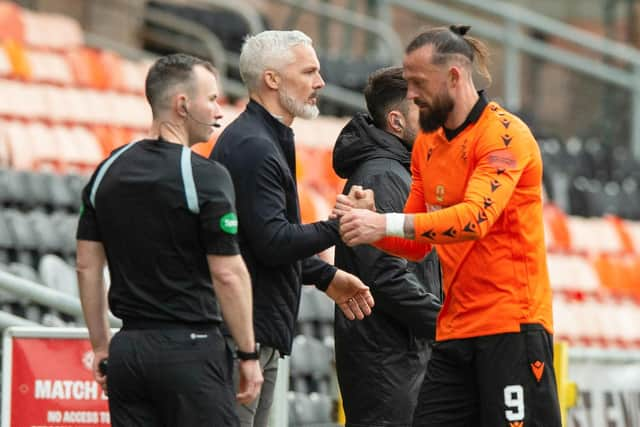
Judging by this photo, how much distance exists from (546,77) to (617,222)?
776 cm

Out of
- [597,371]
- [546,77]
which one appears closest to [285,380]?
[597,371]

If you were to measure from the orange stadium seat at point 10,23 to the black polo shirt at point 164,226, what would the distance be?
956 centimetres

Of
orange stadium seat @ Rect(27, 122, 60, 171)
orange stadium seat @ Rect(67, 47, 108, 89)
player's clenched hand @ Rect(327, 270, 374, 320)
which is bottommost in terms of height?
player's clenched hand @ Rect(327, 270, 374, 320)

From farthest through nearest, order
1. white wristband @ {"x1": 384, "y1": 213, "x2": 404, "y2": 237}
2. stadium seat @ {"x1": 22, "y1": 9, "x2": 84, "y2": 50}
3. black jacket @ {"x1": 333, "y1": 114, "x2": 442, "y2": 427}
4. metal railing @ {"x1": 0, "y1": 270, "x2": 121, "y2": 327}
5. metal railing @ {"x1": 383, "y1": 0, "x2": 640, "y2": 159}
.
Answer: metal railing @ {"x1": 383, "y1": 0, "x2": 640, "y2": 159} < stadium seat @ {"x1": 22, "y1": 9, "x2": 84, "y2": 50} < metal railing @ {"x1": 0, "y1": 270, "x2": 121, "y2": 327} < black jacket @ {"x1": 333, "y1": 114, "x2": 442, "y2": 427} < white wristband @ {"x1": 384, "y1": 213, "x2": 404, "y2": 237}

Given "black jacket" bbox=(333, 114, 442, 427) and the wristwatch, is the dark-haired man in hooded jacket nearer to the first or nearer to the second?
"black jacket" bbox=(333, 114, 442, 427)

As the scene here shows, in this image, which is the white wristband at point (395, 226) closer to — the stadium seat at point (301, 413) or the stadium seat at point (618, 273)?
the stadium seat at point (301, 413)

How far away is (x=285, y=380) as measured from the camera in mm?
5973

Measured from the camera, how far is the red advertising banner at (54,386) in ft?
19.0

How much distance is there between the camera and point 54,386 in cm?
582

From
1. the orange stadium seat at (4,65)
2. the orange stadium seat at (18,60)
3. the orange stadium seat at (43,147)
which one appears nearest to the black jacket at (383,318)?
the orange stadium seat at (43,147)

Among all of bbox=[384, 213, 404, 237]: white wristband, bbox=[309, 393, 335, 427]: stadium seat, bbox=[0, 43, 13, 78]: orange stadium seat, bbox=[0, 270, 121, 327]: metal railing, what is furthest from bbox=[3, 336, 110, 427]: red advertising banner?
bbox=[0, 43, 13, 78]: orange stadium seat

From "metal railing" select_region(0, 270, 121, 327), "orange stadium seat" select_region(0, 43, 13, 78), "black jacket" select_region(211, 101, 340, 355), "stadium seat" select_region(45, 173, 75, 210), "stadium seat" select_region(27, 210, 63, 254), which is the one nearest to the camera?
"black jacket" select_region(211, 101, 340, 355)

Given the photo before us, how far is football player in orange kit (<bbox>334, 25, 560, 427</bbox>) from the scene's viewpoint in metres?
4.80

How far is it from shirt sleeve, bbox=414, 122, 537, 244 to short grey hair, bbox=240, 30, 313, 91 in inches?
32.0
